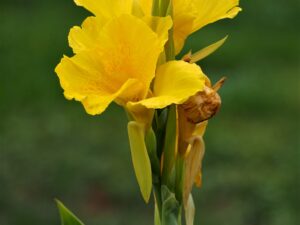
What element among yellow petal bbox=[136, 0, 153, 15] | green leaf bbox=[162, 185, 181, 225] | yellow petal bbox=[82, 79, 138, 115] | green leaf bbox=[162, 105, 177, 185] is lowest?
green leaf bbox=[162, 185, 181, 225]

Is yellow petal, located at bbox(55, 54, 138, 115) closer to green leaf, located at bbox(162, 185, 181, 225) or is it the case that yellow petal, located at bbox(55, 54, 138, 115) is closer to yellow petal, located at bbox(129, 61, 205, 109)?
yellow petal, located at bbox(129, 61, 205, 109)

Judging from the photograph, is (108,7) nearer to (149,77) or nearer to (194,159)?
(149,77)

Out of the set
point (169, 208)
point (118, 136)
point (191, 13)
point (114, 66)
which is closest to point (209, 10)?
point (191, 13)

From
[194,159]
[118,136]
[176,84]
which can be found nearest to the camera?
[176,84]

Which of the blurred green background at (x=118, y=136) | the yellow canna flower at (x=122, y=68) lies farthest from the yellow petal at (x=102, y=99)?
the blurred green background at (x=118, y=136)

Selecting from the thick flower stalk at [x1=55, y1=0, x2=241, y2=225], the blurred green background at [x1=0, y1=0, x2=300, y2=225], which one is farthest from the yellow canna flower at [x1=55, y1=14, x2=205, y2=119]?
the blurred green background at [x1=0, y1=0, x2=300, y2=225]

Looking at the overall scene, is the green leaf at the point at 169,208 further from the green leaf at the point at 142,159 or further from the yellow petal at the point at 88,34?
the yellow petal at the point at 88,34
